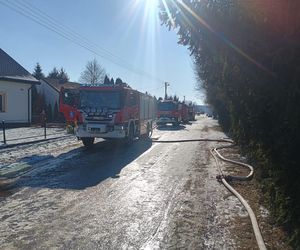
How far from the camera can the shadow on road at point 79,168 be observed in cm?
1022

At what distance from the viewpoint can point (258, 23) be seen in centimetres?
644

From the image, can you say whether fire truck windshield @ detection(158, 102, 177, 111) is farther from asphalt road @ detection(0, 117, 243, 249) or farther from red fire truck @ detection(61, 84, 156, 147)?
asphalt road @ detection(0, 117, 243, 249)

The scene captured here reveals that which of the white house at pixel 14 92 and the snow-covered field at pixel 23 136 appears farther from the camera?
the white house at pixel 14 92

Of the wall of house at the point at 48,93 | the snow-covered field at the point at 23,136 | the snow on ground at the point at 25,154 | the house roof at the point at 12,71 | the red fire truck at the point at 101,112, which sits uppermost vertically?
the house roof at the point at 12,71

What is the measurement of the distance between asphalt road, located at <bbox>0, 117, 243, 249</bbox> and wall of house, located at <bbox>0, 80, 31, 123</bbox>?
1914cm

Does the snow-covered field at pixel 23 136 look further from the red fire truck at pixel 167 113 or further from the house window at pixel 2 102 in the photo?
the red fire truck at pixel 167 113

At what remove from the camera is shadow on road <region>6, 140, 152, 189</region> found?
10219 millimetres

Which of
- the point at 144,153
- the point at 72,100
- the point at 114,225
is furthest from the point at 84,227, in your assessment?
the point at 72,100

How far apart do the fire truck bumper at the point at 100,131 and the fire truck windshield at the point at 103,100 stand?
0.91 m

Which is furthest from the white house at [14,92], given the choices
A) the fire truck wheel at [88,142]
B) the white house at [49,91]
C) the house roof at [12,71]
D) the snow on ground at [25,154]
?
the white house at [49,91]

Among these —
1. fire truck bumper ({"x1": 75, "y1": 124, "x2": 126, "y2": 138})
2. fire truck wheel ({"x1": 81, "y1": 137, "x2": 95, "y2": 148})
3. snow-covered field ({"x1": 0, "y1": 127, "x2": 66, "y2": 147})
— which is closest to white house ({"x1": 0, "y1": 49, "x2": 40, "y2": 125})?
snow-covered field ({"x1": 0, "y1": 127, "x2": 66, "y2": 147})

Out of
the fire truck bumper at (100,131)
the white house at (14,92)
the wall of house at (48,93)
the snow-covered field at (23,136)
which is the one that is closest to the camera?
the fire truck bumper at (100,131)

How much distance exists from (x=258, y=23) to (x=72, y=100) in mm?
13361

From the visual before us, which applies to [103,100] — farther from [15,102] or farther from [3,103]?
[15,102]
